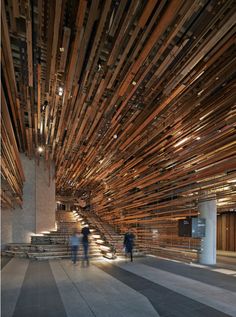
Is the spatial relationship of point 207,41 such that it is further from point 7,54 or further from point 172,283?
point 172,283

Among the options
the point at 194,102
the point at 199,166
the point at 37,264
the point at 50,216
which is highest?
the point at 194,102

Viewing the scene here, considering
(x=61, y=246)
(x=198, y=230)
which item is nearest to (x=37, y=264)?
(x=61, y=246)

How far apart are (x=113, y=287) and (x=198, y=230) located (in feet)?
17.9

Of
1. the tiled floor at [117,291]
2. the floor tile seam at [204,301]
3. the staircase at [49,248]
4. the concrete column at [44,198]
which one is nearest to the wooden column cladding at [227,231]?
the staircase at [49,248]

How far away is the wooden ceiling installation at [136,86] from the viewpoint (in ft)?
14.9

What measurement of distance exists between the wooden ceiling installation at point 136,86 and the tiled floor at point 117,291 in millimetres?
3114

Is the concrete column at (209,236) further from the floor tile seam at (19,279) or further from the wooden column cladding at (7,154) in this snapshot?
the wooden column cladding at (7,154)

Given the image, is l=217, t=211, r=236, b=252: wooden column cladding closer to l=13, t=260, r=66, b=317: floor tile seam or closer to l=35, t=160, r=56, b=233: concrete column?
l=35, t=160, r=56, b=233: concrete column

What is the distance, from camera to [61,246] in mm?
13445

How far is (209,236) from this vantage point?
11516 millimetres

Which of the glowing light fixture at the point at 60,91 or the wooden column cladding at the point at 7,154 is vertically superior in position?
the glowing light fixture at the point at 60,91

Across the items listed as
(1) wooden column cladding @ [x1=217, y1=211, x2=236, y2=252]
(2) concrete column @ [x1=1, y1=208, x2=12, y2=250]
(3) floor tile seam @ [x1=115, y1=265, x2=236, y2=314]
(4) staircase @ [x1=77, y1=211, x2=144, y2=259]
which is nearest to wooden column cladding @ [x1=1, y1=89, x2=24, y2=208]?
(2) concrete column @ [x1=1, y1=208, x2=12, y2=250]

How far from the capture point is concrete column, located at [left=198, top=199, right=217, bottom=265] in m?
11.4

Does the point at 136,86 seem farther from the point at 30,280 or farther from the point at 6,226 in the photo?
the point at 6,226
